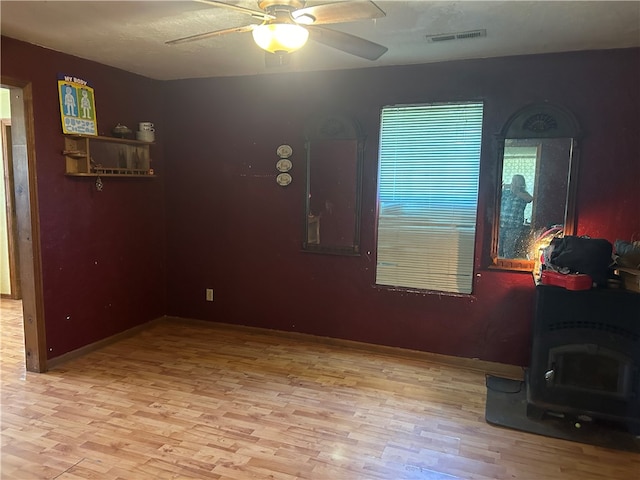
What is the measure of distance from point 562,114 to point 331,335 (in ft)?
7.99

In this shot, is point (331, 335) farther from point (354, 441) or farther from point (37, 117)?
point (37, 117)

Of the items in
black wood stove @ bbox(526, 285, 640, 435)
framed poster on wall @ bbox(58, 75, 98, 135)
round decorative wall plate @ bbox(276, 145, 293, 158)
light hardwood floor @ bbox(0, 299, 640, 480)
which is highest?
framed poster on wall @ bbox(58, 75, 98, 135)

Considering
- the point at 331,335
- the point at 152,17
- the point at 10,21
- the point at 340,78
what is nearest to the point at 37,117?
the point at 10,21

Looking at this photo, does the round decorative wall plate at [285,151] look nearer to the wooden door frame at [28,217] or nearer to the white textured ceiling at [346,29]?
the white textured ceiling at [346,29]

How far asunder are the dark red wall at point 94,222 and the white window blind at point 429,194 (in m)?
2.16

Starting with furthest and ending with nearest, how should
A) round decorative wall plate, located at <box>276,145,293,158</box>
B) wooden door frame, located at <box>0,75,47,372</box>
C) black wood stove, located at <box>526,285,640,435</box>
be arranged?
round decorative wall plate, located at <box>276,145,293,158</box>, wooden door frame, located at <box>0,75,47,372</box>, black wood stove, located at <box>526,285,640,435</box>

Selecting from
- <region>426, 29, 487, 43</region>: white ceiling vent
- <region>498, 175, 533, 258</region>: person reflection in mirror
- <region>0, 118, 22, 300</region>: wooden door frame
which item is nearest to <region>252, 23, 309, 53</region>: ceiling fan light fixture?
<region>426, 29, 487, 43</region>: white ceiling vent

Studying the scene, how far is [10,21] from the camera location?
2.63 meters

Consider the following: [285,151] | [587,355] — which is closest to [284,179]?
[285,151]

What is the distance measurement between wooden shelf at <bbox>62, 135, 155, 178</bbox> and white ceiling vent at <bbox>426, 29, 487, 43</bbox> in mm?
2517

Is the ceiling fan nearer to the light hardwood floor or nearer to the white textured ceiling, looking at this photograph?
the white textured ceiling

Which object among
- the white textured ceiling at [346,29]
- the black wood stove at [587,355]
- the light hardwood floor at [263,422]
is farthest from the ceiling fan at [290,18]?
the light hardwood floor at [263,422]

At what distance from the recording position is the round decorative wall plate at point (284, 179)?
3908mm

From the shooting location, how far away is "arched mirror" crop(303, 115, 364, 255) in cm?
372
